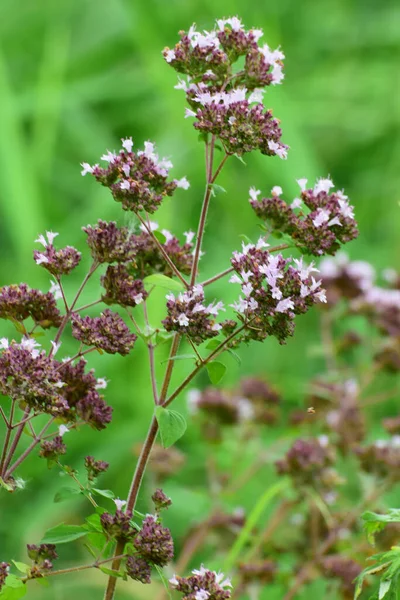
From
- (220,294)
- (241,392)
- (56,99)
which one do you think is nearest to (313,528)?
(241,392)

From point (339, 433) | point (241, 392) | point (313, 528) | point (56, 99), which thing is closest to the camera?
point (313, 528)

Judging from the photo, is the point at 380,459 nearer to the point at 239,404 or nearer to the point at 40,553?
the point at 239,404

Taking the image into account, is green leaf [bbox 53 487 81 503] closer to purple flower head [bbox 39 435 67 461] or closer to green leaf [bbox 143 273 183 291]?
purple flower head [bbox 39 435 67 461]

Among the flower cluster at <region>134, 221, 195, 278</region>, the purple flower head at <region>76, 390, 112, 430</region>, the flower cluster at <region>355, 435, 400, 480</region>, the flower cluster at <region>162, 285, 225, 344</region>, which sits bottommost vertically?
the purple flower head at <region>76, 390, 112, 430</region>

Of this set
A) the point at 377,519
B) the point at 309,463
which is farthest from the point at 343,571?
the point at 377,519

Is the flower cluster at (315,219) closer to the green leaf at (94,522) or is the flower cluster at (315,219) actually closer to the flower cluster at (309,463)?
the green leaf at (94,522)

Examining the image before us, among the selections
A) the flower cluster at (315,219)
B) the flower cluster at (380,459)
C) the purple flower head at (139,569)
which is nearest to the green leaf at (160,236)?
the flower cluster at (315,219)

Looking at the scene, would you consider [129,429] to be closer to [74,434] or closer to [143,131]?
[74,434]

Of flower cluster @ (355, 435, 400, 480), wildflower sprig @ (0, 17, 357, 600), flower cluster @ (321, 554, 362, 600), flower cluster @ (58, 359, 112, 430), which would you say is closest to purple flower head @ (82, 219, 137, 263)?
wildflower sprig @ (0, 17, 357, 600)
